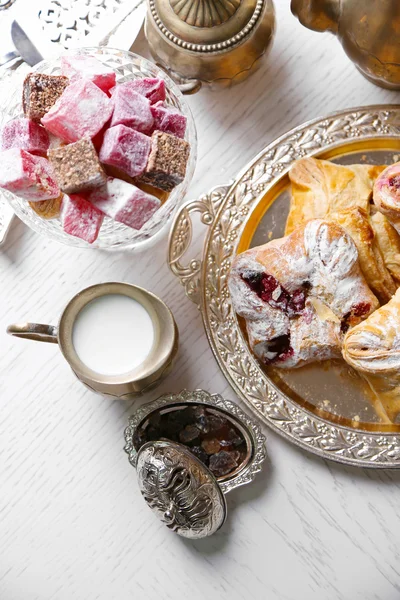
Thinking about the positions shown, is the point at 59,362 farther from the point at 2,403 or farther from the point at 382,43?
the point at 382,43

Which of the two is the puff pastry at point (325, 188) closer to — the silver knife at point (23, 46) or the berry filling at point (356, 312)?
the berry filling at point (356, 312)

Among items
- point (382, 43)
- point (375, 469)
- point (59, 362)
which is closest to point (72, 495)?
point (59, 362)

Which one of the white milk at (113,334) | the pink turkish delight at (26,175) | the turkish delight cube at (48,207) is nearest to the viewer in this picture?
the pink turkish delight at (26,175)

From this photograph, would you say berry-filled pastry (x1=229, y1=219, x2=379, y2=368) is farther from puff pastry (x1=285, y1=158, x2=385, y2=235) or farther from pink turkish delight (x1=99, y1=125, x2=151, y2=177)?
pink turkish delight (x1=99, y1=125, x2=151, y2=177)

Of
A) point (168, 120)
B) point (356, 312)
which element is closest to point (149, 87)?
point (168, 120)

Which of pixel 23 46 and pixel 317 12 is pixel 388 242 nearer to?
pixel 317 12

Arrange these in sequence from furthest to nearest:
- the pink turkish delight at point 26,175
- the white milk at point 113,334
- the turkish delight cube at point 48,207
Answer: the white milk at point 113,334, the turkish delight cube at point 48,207, the pink turkish delight at point 26,175

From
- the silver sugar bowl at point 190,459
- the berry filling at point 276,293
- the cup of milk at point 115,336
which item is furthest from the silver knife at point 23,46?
the silver sugar bowl at point 190,459
